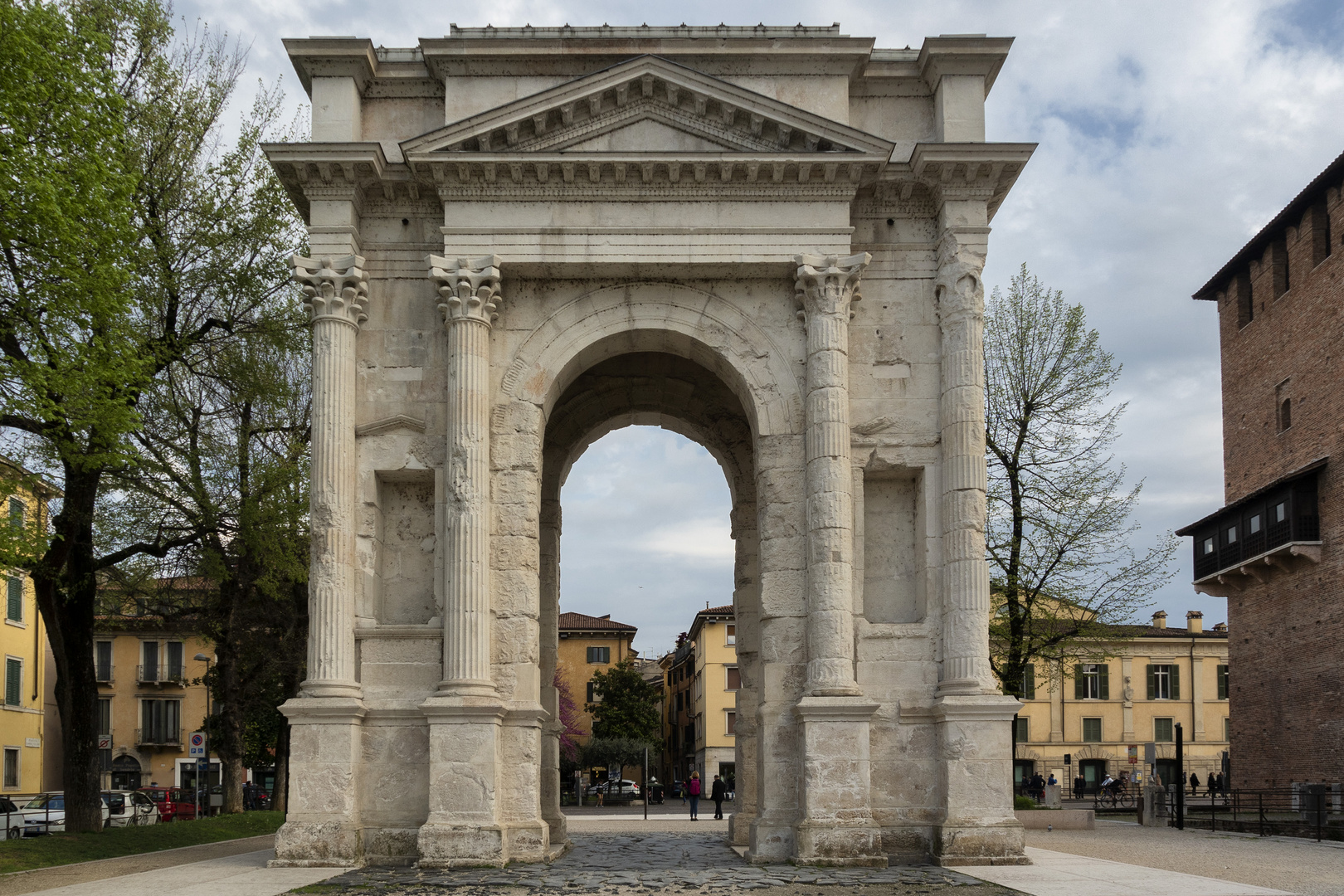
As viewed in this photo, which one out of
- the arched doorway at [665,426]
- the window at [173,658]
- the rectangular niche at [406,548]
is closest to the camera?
the rectangular niche at [406,548]

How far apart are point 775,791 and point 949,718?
8.90 ft

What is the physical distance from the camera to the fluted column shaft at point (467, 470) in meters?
18.6

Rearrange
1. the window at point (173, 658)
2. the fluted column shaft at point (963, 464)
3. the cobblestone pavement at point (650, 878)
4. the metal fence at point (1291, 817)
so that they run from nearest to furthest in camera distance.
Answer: the cobblestone pavement at point (650, 878) < the fluted column shaft at point (963, 464) < the metal fence at point (1291, 817) < the window at point (173, 658)

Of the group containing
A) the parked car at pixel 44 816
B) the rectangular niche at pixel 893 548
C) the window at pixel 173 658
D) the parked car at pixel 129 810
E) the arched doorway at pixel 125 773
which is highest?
the rectangular niche at pixel 893 548

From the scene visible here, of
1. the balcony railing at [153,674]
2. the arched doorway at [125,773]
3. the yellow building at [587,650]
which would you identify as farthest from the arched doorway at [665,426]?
the yellow building at [587,650]

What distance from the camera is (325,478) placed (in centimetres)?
1914

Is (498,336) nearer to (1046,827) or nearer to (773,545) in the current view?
(773,545)

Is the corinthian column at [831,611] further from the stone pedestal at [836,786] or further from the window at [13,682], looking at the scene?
the window at [13,682]

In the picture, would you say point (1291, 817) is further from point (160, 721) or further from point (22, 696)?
point (160, 721)

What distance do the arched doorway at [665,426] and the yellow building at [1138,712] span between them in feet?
139

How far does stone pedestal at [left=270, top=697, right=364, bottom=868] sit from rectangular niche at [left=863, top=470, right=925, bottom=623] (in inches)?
308

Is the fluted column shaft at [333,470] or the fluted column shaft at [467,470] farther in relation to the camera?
the fluted column shaft at [333,470]

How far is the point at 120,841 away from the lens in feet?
69.9

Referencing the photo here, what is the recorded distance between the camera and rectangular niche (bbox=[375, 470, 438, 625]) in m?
19.8
